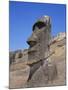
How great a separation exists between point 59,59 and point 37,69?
290 mm

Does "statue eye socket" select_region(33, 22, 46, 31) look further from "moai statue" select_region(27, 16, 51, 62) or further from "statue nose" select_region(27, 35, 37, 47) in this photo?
"statue nose" select_region(27, 35, 37, 47)

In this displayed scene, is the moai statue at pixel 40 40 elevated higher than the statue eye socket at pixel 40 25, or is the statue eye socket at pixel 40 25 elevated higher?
the statue eye socket at pixel 40 25

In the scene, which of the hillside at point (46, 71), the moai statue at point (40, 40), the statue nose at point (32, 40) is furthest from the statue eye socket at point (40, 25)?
the hillside at point (46, 71)

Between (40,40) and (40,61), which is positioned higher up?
(40,40)

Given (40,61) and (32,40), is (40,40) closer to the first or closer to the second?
(32,40)

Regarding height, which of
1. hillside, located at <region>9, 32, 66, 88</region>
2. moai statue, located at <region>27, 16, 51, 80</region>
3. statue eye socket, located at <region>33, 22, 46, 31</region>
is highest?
statue eye socket, located at <region>33, 22, 46, 31</region>

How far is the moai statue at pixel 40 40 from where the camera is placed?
9.42 ft

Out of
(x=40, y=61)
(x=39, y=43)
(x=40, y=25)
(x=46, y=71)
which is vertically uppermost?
(x=40, y=25)

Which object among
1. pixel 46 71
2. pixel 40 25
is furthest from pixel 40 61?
pixel 40 25

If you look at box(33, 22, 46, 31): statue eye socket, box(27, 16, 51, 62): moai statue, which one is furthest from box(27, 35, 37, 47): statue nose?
box(33, 22, 46, 31): statue eye socket

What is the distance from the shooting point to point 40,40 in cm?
290

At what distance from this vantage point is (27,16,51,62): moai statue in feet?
9.42

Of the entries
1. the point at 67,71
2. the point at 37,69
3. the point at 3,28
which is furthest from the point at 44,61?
the point at 3,28

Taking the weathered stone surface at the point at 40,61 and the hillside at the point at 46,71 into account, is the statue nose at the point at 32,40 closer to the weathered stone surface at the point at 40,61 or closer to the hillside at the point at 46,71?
the weathered stone surface at the point at 40,61
